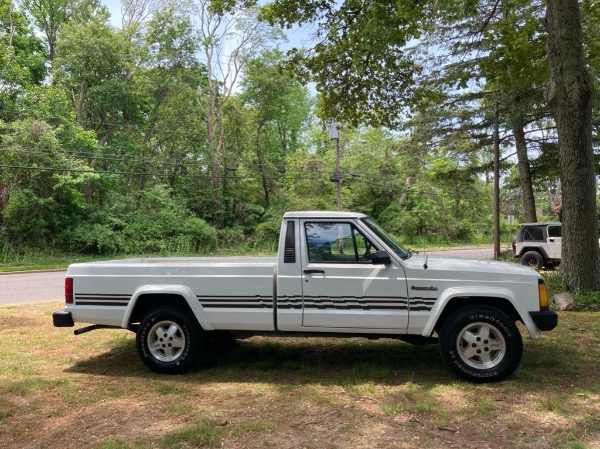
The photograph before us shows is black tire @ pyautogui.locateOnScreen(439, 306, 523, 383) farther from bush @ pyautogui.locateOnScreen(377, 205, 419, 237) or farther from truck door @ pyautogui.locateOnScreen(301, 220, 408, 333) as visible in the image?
bush @ pyautogui.locateOnScreen(377, 205, 419, 237)

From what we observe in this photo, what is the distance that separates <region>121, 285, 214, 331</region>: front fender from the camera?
16.7 ft

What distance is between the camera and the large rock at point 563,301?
8445 millimetres

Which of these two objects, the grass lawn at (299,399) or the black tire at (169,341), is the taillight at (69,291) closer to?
the grass lawn at (299,399)

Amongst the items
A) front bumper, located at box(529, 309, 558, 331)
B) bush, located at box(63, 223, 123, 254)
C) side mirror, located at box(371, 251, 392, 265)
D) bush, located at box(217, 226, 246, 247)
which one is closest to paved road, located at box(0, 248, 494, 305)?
front bumper, located at box(529, 309, 558, 331)

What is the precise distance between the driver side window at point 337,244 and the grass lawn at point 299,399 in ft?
4.12

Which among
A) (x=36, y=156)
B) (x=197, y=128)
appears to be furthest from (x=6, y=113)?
(x=197, y=128)

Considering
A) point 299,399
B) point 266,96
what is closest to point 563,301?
point 299,399

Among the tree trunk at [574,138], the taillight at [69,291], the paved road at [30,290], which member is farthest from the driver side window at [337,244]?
the paved road at [30,290]

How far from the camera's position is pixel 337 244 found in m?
5.14

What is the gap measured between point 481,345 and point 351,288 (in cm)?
141

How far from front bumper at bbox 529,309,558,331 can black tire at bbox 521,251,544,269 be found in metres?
14.4

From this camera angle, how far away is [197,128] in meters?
33.9

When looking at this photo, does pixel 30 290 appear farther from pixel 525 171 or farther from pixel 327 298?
pixel 525 171

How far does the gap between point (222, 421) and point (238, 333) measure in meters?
1.50
